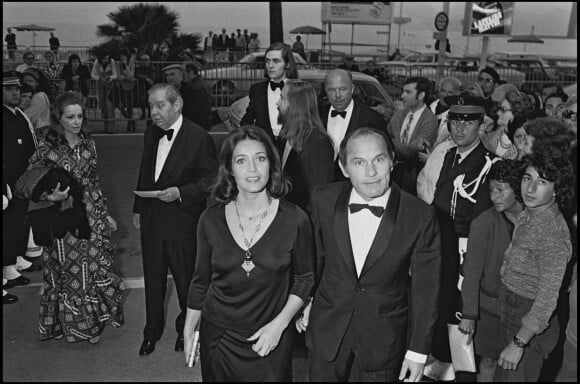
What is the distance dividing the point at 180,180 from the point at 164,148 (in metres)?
0.26

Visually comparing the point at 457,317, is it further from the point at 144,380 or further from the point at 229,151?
the point at 144,380

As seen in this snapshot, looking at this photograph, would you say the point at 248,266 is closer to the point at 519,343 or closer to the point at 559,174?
the point at 519,343

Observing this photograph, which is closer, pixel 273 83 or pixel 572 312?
pixel 572 312

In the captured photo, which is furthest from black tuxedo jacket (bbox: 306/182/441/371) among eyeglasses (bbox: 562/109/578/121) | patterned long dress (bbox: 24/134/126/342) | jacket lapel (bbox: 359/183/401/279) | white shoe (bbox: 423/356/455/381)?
eyeglasses (bbox: 562/109/578/121)

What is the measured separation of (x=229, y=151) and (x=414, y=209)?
94 cm

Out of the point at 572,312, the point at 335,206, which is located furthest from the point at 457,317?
the point at 335,206

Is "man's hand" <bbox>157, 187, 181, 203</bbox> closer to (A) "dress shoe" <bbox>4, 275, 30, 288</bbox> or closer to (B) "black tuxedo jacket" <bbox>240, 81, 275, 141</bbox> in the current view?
(B) "black tuxedo jacket" <bbox>240, 81, 275, 141</bbox>

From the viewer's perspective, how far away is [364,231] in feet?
9.21

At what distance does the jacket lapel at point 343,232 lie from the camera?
2.78m

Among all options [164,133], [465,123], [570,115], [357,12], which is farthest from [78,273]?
[357,12]

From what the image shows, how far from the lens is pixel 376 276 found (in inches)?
108

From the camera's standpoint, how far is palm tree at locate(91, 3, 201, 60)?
72.8ft

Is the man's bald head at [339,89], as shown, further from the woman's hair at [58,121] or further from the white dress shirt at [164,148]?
the woman's hair at [58,121]

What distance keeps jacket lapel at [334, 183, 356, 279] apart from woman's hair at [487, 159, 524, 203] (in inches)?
39.6
